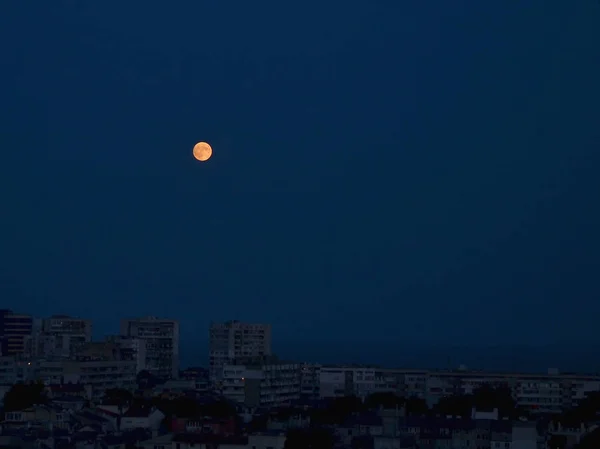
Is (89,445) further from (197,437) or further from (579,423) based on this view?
(579,423)

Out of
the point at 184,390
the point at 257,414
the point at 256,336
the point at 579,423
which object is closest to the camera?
the point at 579,423

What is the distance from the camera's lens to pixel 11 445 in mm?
25875

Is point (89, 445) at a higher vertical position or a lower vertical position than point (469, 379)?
lower

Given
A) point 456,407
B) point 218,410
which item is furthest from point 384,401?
point 218,410

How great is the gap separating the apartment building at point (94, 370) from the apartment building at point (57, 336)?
599 cm

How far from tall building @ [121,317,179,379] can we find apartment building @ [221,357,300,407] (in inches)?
567

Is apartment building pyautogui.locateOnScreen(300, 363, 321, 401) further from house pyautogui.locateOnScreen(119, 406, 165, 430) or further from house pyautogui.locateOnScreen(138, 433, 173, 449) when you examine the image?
house pyautogui.locateOnScreen(138, 433, 173, 449)

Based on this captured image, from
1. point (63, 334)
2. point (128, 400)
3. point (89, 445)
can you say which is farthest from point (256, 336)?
point (89, 445)

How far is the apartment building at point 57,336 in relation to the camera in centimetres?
6055

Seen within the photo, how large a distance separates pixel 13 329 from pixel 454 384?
118 ft

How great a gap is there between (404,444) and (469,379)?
2248 cm

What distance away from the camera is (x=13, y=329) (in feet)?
244

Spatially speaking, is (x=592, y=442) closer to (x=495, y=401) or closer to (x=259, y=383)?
(x=495, y=401)

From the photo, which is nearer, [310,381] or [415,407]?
[415,407]
